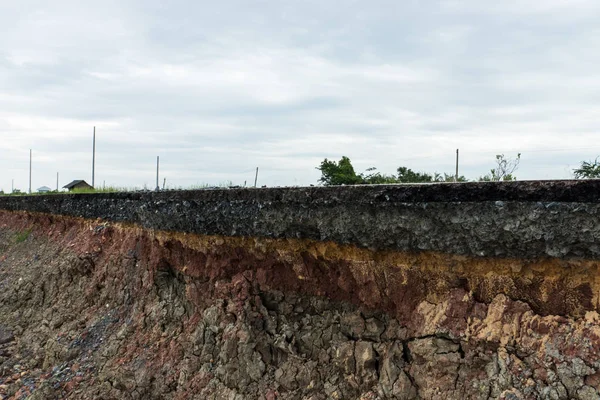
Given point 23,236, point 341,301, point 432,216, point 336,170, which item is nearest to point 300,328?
point 341,301

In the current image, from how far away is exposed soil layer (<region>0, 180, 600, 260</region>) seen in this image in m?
2.14

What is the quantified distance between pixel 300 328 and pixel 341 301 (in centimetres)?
40

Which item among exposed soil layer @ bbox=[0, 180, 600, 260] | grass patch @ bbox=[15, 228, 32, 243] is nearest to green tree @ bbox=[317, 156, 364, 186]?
grass patch @ bbox=[15, 228, 32, 243]

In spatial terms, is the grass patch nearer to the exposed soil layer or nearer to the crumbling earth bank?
the crumbling earth bank

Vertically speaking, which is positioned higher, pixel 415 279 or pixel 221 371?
pixel 415 279

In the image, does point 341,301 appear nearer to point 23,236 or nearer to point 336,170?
point 23,236

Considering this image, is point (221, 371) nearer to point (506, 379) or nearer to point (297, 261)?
point (297, 261)

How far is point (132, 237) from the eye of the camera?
5.82 m

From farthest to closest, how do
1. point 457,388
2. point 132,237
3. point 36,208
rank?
point 36,208 < point 132,237 < point 457,388

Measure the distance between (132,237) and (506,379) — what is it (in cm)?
474

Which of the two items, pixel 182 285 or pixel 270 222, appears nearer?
pixel 270 222

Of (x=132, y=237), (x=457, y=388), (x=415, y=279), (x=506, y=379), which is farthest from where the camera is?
(x=132, y=237)

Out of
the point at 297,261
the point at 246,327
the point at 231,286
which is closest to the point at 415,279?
the point at 297,261

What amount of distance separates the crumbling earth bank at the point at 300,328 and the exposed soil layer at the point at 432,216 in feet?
0.33
